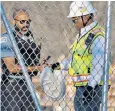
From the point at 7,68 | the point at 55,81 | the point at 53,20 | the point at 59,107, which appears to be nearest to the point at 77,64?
the point at 55,81

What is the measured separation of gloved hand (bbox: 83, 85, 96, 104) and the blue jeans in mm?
27

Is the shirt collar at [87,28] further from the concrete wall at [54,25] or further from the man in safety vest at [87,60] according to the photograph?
the concrete wall at [54,25]

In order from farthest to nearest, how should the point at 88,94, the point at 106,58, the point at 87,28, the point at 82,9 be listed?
the point at 82,9
the point at 87,28
the point at 88,94
the point at 106,58

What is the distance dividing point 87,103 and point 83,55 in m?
0.42

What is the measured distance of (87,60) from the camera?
5836mm

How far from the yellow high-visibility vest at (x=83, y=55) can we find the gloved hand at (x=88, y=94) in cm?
12

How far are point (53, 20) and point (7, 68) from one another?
17.6 feet

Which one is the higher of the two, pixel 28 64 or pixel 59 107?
pixel 28 64

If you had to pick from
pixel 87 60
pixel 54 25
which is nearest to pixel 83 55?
pixel 87 60

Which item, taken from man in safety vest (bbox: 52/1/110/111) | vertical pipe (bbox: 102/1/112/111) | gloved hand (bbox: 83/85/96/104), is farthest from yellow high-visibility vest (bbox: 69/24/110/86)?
vertical pipe (bbox: 102/1/112/111)

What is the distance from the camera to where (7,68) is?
19.7 ft

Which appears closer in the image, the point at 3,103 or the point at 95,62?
the point at 95,62

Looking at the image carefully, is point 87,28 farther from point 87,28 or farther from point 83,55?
point 83,55

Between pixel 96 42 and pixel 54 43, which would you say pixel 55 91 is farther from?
pixel 54 43
